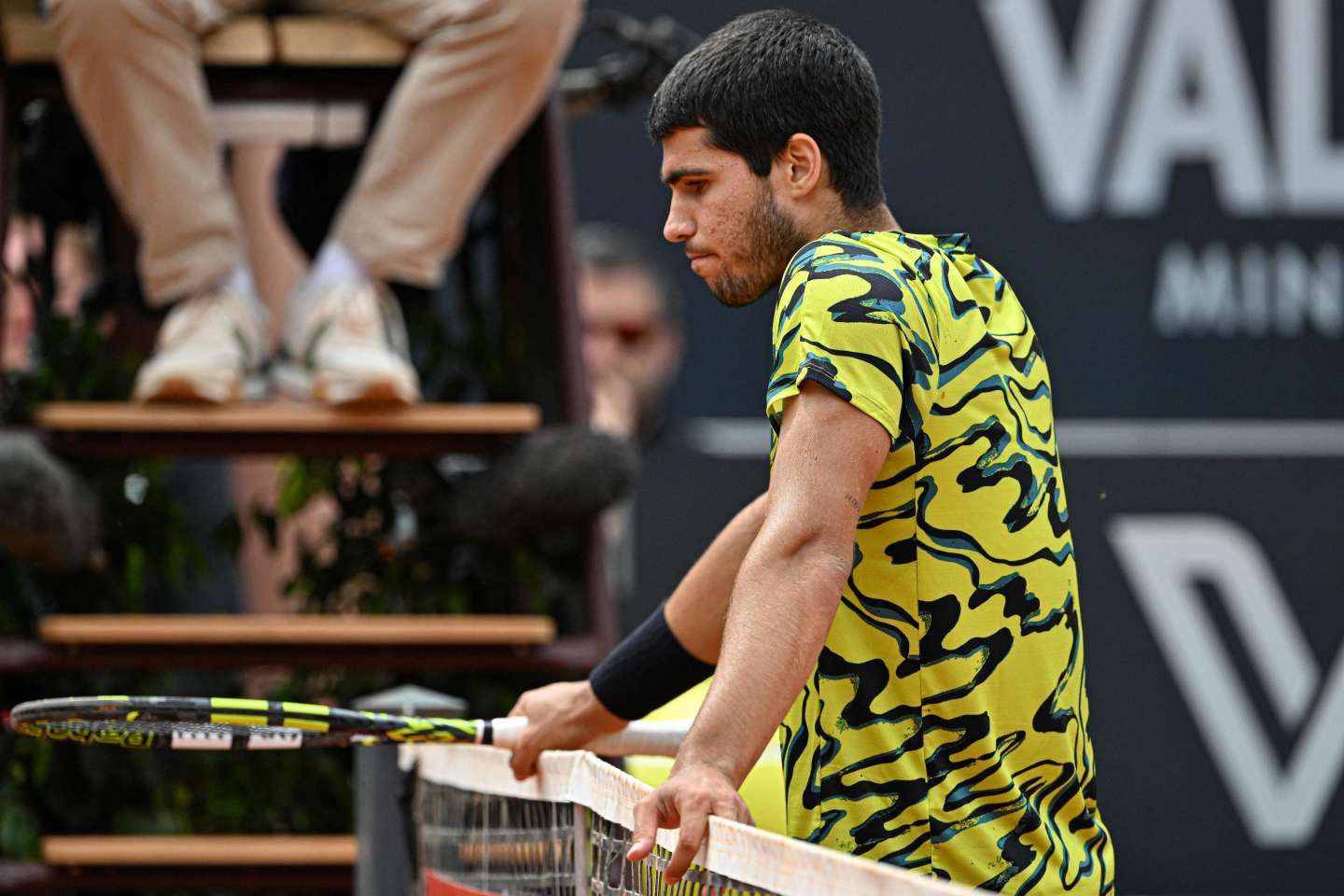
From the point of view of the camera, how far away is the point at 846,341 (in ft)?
5.74

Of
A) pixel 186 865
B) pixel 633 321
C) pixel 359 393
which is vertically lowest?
pixel 186 865

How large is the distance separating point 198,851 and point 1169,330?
3257mm

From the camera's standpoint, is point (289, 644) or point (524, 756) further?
point (289, 644)

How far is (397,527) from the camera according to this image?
4.57 metres

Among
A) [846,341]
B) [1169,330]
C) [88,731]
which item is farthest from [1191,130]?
[846,341]

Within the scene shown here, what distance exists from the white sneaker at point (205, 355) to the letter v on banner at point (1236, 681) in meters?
2.89

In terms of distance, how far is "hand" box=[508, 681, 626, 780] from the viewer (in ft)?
7.85

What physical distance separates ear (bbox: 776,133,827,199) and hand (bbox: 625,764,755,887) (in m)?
0.53

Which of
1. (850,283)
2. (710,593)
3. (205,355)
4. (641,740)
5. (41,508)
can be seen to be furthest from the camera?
(205,355)

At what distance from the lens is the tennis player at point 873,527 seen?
1739 mm

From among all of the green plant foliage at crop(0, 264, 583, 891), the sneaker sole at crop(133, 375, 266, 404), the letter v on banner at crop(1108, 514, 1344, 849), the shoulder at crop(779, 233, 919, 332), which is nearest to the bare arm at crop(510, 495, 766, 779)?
the shoulder at crop(779, 233, 919, 332)

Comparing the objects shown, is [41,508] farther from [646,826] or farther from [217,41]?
[646,826]

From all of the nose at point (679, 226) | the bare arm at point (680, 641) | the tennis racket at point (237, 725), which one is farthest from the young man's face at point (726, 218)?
the tennis racket at point (237, 725)

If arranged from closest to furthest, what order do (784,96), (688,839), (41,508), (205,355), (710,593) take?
(688,839) < (784,96) < (710,593) < (41,508) < (205,355)
